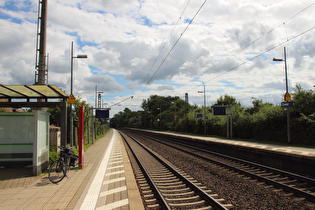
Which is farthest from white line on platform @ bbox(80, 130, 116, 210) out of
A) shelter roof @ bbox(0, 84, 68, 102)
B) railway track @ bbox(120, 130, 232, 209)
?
shelter roof @ bbox(0, 84, 68, 102)

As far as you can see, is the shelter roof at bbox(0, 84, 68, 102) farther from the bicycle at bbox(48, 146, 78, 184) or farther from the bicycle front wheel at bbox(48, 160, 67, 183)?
the bicycle front wheel at bbox(48, 160, 67, 183)

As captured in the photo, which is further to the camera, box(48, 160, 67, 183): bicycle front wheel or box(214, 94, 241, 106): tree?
box(214, 94, 241, 106): tree

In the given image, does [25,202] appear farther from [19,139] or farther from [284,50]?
[284,50]

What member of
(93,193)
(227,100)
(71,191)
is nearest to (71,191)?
(71,191)

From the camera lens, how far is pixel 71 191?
259 inches

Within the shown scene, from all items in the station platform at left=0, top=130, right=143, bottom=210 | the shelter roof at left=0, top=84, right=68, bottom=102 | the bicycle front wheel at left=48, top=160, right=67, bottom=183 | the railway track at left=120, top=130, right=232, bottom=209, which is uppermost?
the shelter roof at left=0, top=84, right=68, bottom=102

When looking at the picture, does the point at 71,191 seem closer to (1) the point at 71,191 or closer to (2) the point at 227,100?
(1) the point at 71,191

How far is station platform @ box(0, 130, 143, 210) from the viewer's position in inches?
215

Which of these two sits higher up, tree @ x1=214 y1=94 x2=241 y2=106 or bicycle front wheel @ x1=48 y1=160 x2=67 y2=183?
tree @ x1=214 y1=94 x2=241 y2=106

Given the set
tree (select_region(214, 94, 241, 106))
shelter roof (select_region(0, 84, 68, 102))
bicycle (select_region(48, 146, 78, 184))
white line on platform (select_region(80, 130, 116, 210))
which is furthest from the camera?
tree (select_region(214, 94, 241, 106))

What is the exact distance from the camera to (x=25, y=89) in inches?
Result: 346

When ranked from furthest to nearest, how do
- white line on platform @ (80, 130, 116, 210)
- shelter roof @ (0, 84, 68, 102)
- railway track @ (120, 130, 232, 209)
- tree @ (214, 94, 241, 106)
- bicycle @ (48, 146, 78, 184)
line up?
1. tree @ (214, 94, 241, 106)
2. shelter roof @ (0, 84, 68, 102)
3. bicycle @ (48, 146, 78, 184)
4. railway track @ (120, 130, 232, 209)
5. white line on platform @ (80, 130, 116, 210)

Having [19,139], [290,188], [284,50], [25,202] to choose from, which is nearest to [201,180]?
[290,188]

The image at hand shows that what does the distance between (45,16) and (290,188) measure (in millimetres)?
13304
